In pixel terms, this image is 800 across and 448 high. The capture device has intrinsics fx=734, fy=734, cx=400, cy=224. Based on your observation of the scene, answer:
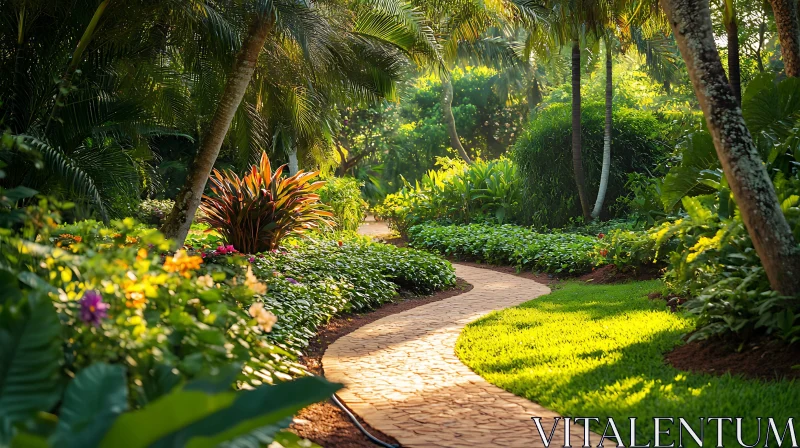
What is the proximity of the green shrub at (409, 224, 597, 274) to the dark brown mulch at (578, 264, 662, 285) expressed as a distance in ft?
1.55

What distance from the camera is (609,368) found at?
525cm

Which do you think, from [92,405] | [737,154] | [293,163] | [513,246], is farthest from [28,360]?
[293,163]

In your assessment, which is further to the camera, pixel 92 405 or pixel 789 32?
pixel 789 32

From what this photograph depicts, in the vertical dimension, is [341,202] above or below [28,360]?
above

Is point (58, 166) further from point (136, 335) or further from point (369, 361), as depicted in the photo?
point (136, 335)

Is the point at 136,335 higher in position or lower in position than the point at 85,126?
lower

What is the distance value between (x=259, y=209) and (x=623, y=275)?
529 centimetres

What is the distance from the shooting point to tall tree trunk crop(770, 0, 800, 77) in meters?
8.06

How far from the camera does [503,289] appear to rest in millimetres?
10617

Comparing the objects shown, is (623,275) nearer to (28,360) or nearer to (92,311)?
(92,311)

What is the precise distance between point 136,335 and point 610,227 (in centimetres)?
1421

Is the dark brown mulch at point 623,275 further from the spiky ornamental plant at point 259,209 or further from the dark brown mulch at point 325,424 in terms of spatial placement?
the dark brown mulch at point 325,424

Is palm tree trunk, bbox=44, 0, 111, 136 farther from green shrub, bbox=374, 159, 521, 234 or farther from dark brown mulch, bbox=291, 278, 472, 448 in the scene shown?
green shrub, bbox=374, 159, 521, 234

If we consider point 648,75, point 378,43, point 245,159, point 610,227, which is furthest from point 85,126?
point 648,75
